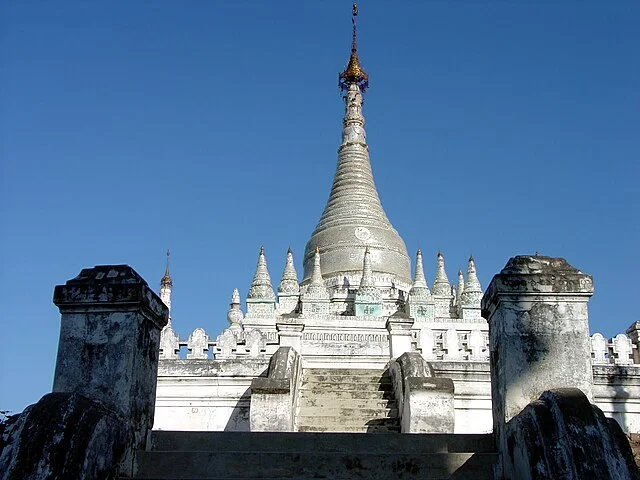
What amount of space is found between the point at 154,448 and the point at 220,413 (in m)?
9.80

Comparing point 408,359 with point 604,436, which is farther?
point 408,359

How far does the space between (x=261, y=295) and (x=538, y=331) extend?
36.6m

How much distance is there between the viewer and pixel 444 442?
7.32 m

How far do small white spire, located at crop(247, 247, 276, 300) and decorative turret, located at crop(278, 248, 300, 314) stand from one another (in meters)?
0.93

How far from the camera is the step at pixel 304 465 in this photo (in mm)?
6582

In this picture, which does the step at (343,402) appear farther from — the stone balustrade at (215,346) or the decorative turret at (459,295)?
the decorative turret at (459,295)

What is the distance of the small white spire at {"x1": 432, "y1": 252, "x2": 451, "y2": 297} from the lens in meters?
47.8

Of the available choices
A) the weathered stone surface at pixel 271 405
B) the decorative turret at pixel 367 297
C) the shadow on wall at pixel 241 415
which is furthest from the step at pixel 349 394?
the decorative turret at pixel 367 297

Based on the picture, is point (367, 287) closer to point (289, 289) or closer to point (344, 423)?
point (289, 289)

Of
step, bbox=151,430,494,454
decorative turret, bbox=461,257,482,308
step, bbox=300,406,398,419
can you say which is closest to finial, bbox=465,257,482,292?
decorative turret, bbox=461,257,482,308

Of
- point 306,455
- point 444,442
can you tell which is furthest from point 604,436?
point 306,455

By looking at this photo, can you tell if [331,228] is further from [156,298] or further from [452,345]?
[156,298]

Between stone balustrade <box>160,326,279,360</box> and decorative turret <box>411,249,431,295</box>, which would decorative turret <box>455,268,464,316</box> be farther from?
stone balustrade <box>160,326,279,360</box>

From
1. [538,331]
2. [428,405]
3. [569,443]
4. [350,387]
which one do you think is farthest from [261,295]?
[569,443]
